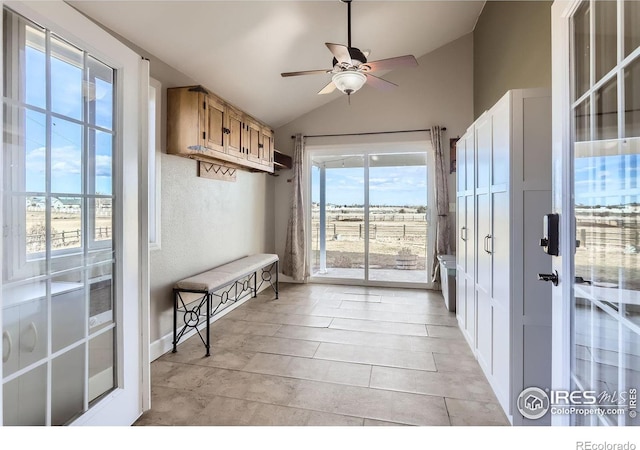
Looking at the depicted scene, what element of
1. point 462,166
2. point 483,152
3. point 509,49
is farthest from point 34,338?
point 509,49

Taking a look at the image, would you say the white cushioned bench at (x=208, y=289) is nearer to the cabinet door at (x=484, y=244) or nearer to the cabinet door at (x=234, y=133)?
the cabinet door at (x=234, y=133)

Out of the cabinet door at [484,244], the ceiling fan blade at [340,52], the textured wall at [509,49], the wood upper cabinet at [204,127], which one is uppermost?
the textured wall at [509,49]

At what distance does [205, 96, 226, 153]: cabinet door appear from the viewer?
2869 mm

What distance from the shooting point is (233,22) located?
99.6 inches

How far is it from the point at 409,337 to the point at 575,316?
2.00 meters

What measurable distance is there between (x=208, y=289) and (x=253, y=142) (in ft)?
6.43

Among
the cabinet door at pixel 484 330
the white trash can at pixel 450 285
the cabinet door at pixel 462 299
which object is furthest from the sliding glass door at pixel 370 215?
the cabinet door at pixel 484 330

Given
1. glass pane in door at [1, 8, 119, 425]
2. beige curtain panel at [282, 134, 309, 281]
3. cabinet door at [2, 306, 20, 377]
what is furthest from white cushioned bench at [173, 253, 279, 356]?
cabinet door at [2, 306, 20, 377]

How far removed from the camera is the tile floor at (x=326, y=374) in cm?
186

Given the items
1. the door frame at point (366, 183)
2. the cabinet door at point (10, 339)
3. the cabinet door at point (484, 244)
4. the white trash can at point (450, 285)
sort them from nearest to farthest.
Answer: the cabinet door at point (10, 339)
the cabinet door at point (484, 244)
the white trash can at point (450, 285)
the door frame at point (366, 183)

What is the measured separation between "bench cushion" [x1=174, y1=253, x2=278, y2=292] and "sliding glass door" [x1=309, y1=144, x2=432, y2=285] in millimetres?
1419

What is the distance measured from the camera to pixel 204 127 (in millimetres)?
2822

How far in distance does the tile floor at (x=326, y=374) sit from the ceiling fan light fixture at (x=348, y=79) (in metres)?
2.33
